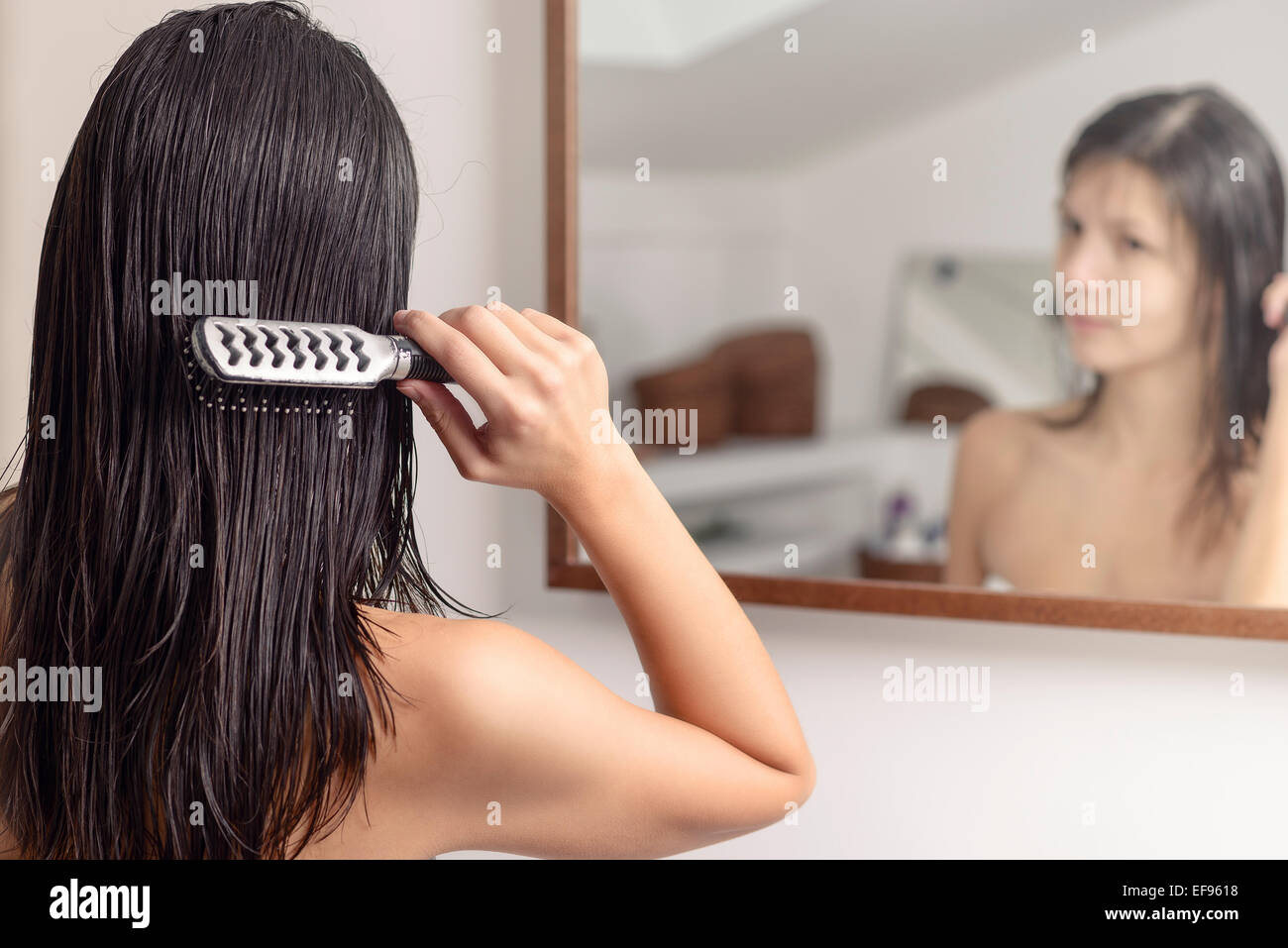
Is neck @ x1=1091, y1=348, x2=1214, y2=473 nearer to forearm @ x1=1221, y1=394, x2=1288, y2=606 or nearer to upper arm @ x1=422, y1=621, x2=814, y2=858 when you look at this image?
forearm @ x1=1221, y1=394, x2=1288, y2=606

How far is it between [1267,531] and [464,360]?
1.74 ft

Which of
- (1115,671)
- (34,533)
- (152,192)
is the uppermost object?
Answer: (152,192)

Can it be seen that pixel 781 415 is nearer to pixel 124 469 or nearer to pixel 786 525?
pixel 786 525

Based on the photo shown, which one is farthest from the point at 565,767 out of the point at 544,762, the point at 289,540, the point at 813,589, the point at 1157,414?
the point at 1157,414

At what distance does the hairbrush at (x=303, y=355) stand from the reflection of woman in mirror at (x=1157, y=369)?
0.45 metres

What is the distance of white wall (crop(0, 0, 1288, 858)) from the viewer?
0.73 m

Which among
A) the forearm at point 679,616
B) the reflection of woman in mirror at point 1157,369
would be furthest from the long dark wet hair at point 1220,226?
the forearm at point 679,616

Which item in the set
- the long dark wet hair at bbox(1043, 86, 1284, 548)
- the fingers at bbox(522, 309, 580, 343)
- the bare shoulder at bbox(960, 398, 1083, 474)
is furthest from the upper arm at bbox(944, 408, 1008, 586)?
the fingers at bbox(522, 309, 580, 343)

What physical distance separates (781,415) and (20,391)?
751 millimetres

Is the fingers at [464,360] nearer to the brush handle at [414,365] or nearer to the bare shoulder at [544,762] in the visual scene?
the brush handle at [414,365]

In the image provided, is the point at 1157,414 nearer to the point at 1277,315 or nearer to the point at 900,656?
the point at 1277,315

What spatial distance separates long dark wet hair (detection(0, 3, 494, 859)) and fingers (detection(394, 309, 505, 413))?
0.05 meters

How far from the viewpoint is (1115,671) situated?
749mm
